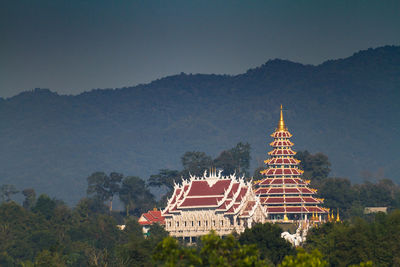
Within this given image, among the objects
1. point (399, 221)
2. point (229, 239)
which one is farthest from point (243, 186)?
point (229, 239)

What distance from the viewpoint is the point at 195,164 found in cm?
16675

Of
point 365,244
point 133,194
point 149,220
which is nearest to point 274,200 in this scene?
point 149,220

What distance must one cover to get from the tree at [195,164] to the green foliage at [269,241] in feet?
231

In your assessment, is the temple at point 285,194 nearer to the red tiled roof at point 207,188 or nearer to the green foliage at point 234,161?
the red tiled roof at point 207,188

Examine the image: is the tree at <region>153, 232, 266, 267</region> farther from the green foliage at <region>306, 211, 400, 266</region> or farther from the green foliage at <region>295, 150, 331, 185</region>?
the green foliage at <region>295, 150, 331, 185</region>

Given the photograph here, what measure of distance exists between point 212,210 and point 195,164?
53.9 m

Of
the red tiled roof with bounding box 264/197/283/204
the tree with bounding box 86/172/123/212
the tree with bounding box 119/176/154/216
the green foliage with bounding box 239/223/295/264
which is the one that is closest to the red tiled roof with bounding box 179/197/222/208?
the red tiled roof with bounding box 264/197/283/204

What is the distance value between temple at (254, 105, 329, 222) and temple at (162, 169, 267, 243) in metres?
3.60

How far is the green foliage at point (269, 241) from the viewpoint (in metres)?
87.0

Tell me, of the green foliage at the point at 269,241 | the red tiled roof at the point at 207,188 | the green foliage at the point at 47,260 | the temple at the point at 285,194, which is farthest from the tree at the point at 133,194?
the green foliage at the point at 269,241

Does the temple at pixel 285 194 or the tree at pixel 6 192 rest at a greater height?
the tree at pixel 6 192

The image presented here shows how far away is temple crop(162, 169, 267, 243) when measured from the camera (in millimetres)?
111875

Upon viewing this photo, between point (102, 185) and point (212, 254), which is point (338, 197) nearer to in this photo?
point (102, 185)

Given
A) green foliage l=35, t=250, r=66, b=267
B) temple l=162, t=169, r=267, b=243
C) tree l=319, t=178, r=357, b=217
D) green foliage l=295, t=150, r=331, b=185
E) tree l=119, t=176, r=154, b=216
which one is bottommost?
green foliage l=35, t=250, r=66, b=267
